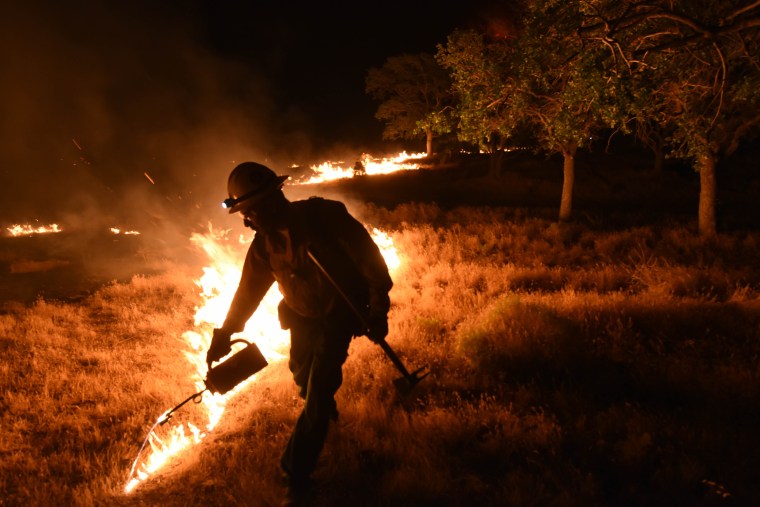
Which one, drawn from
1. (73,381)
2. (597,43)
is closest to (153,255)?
(73,381)

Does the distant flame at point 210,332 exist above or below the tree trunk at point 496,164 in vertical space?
below

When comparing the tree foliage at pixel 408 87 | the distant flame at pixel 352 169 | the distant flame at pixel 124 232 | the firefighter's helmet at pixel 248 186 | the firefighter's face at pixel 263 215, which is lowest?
the distant flame at pixel 124 232

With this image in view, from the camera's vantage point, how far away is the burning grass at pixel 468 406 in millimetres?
3150

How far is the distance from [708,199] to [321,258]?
439 inches

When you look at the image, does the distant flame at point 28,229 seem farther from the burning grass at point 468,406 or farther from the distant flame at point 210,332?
the burning grass at point 468,406

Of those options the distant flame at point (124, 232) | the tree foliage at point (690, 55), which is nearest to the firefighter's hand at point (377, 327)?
the tree foliage at point (690, 55)

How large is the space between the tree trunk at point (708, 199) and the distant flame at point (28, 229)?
22117mm

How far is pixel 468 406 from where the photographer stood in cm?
388

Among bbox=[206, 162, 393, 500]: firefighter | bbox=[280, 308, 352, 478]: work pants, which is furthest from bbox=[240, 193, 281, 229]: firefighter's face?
bbox=[280, 308, 352, 478]: work pants

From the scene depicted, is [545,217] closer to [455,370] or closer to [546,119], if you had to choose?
[546,119]

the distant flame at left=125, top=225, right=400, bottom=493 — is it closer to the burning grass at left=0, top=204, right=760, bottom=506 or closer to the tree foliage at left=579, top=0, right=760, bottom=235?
the burning grass at left=0, top=204, right=760, bottom=506

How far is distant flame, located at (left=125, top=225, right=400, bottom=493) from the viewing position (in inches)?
163

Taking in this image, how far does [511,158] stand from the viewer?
113ft

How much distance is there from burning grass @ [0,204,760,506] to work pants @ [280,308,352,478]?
34 cm
